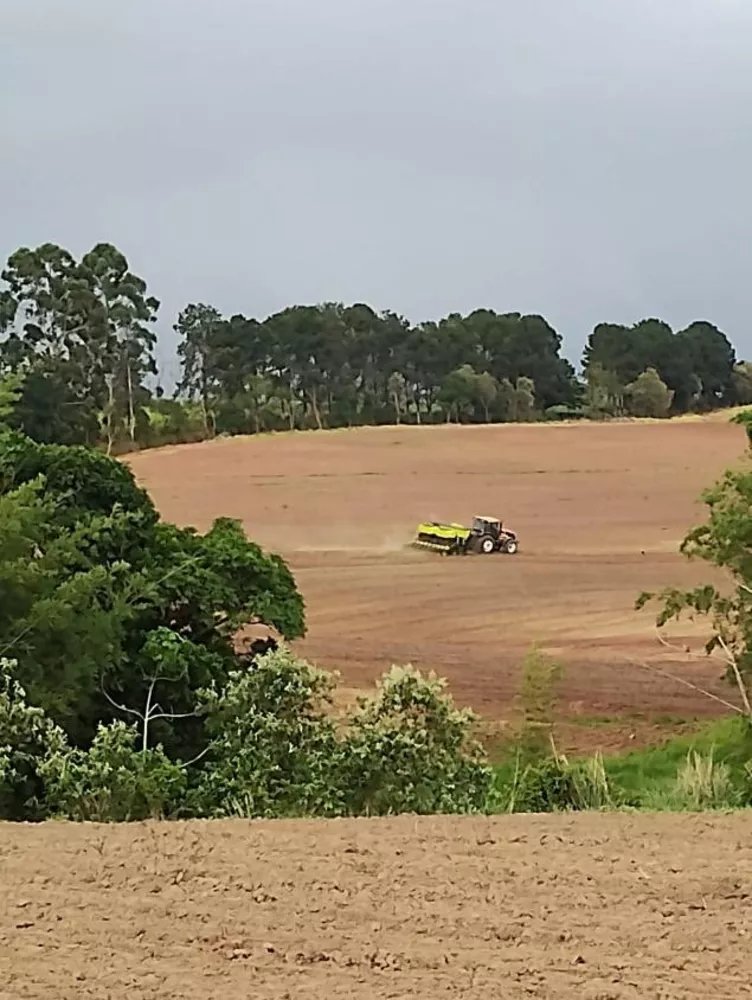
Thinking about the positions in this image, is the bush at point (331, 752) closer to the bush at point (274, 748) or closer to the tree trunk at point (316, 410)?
the bush at point (274, 748)

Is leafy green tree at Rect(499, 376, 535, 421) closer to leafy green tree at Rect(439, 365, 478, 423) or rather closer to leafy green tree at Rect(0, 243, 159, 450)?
leafy green tree at Rect(439, 365, 478, 423)

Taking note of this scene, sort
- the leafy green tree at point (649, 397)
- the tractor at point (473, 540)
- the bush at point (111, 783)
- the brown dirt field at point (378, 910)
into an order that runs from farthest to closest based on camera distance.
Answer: the leafy green tree at point (649, 397)
the tractor at point (473, 540)
the bush at point (111, 783)
the brown dirt field at point (378, 910)

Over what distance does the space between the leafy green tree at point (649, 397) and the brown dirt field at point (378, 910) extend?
203ft

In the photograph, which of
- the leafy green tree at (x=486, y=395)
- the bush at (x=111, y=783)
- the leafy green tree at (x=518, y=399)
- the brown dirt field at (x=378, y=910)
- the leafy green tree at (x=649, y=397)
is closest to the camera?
the brown dirt field at (x=378, y=910)

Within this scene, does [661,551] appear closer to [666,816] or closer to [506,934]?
[666,816]

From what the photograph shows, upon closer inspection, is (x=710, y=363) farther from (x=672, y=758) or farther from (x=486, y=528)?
(x=672, y=758)

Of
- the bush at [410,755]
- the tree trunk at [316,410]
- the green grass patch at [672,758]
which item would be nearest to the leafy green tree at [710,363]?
the tree trunk at [316,410]

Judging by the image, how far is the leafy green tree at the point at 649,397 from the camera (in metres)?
68.2

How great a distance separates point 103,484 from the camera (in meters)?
12.3

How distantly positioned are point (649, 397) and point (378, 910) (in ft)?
210

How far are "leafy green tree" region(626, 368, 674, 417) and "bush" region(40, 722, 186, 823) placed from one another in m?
60.5

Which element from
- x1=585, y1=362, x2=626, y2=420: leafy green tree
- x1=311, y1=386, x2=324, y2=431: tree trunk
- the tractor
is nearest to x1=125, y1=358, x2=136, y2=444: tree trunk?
x1=311, y1=386, x2=324, y2=431: tree trunk

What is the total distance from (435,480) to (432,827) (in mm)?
43031

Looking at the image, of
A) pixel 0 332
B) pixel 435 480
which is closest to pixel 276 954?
pixel 0 332
